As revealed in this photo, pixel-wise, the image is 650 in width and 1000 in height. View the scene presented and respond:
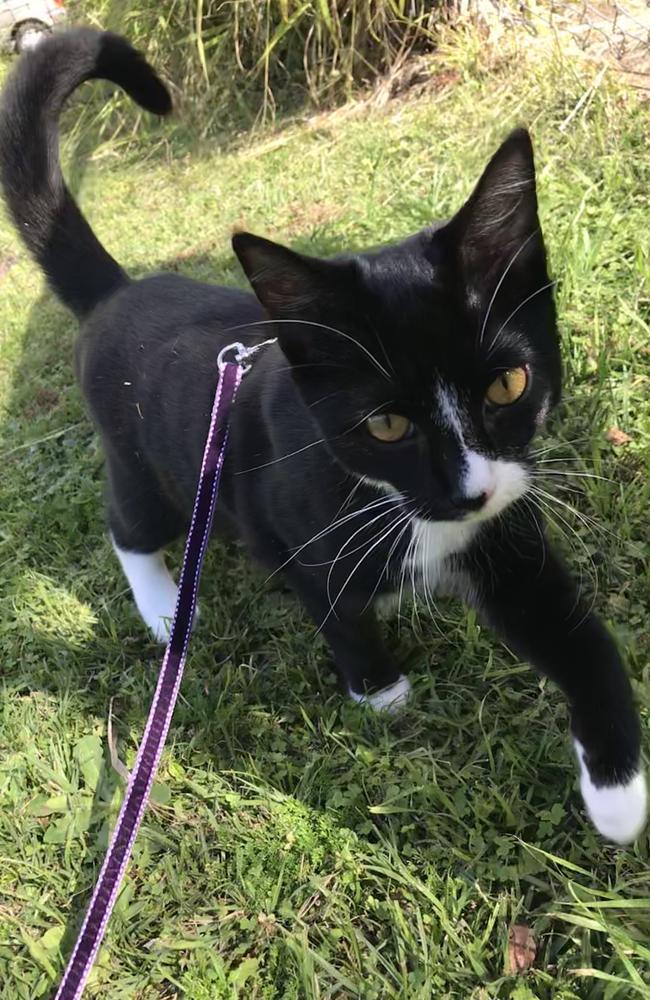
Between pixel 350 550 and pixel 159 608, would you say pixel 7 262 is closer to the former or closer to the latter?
pixel 159 608

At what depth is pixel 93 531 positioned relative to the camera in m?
2.57

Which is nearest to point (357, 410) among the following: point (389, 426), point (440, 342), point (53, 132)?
point (389, 426)

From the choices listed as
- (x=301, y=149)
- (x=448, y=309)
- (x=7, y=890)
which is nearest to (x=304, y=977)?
(x=7, y=890)

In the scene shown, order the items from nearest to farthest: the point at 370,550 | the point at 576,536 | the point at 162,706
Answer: the point at 162,706
the point at 370,550
the point at 576,536

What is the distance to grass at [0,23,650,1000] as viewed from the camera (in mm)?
1359

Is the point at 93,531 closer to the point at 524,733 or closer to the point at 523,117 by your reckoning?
the point at 524,733

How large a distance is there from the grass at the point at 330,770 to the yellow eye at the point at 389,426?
692 mm

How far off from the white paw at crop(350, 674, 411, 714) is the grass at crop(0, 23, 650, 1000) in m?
0.03

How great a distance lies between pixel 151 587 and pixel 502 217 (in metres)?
1.44

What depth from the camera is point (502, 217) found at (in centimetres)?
126

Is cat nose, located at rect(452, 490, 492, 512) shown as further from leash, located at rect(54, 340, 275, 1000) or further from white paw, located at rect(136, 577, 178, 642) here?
white paw, located at rect(136, 577, 178, 642)

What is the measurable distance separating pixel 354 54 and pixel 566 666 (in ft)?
14.1

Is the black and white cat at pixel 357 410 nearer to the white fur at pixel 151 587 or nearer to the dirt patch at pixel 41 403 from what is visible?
the white fur at pixel 151 587

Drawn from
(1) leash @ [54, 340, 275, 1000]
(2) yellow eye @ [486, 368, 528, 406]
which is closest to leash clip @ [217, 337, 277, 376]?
(1) leash @ [54, 340, 275, 1000]
